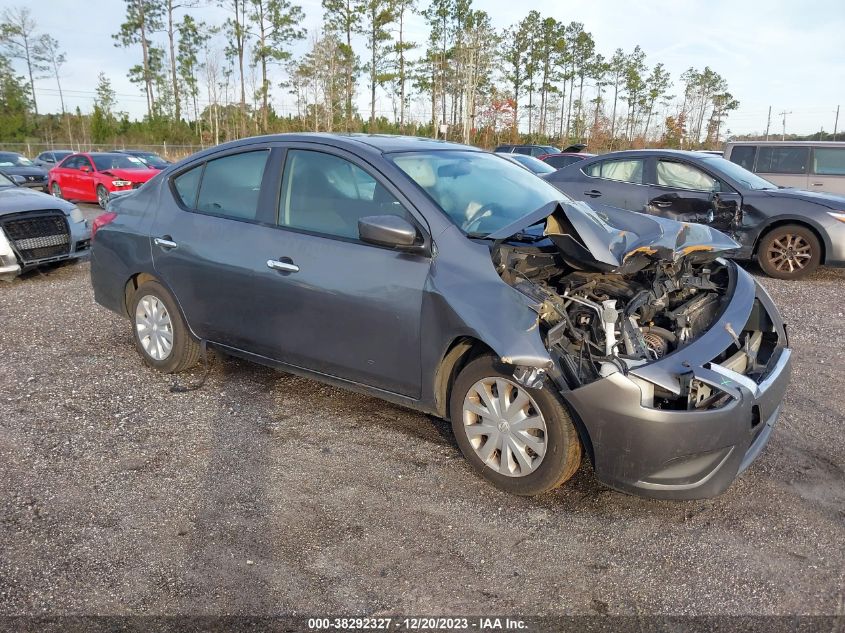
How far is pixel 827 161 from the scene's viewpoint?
11461 mm

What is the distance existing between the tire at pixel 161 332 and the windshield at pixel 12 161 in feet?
63.0

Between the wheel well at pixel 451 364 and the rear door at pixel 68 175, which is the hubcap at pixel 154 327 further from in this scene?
the rear door at pixel 68 175

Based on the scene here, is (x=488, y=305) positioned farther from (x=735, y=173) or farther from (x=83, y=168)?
(x=83, y=168)

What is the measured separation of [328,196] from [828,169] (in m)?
11.0

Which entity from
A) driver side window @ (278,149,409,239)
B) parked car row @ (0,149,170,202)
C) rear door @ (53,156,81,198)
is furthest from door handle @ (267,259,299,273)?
rear door @ (53,156,81,198)

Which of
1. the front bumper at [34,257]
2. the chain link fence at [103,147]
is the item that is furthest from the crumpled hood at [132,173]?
the chain link fence at [103,147]

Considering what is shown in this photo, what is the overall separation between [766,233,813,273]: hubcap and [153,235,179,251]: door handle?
288 inches

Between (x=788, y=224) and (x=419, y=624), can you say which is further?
(x=788, y=224)

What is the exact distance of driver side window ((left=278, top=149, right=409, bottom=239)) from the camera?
3.64 meters

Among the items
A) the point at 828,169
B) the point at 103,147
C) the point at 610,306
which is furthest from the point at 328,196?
the point at 103,147

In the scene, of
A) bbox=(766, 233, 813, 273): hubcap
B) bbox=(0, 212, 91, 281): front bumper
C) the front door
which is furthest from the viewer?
bbox=(766, 233, 813, 273): hubcap

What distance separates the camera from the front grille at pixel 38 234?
8078 millimetres

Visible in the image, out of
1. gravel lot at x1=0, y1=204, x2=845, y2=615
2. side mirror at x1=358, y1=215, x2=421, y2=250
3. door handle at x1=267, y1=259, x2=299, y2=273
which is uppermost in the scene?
side mirror at x1=358, y1=215, x2=421, y2=250

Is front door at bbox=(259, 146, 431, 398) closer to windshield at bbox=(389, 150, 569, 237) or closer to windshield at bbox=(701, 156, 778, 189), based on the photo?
windshield at bbox=(389, 150, 569, 237)
